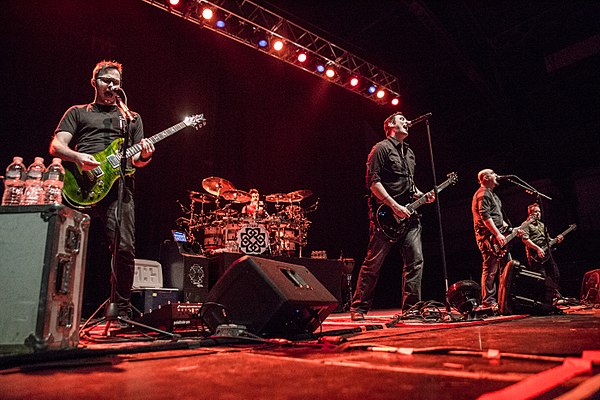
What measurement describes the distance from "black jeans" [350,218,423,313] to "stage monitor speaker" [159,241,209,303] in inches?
106

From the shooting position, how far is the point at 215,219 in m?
8.18

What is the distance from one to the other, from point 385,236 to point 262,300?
208 cm

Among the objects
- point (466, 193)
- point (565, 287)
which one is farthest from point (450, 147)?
point (565, 287)

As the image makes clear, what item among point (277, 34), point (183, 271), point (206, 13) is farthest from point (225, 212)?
point (206, 13)

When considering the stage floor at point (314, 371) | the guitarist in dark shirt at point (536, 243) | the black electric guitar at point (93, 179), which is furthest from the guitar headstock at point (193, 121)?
the guitarist in dark shirt at point (536, 243)

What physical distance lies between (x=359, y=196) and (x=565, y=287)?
502cm

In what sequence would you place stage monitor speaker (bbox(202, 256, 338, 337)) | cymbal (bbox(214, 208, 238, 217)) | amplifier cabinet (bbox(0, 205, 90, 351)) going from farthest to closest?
cymbal (bbox(214, 208, 238, 217)), stage monitor speaker (bbox(202, 256, 338, 337)), amplifier cabinet (bbox(0, 205, 90, 351))

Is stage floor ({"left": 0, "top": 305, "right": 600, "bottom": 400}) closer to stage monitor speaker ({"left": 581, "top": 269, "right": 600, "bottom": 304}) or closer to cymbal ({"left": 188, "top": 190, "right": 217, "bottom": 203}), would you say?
cymbal ({"left": 188, "top": 190, "right": 217, "bottom": 203})

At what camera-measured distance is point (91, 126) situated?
10.2 feet

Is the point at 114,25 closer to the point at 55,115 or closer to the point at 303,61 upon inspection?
the point at 55,115

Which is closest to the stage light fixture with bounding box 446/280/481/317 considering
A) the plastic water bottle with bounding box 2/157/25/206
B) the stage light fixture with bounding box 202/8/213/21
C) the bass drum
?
the plastic water bottle with bounding box 2/157/25/206

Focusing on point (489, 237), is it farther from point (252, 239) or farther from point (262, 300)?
point (262, 300)

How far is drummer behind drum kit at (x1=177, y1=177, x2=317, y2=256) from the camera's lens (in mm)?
7000

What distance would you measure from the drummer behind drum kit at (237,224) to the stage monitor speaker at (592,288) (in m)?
5.13
